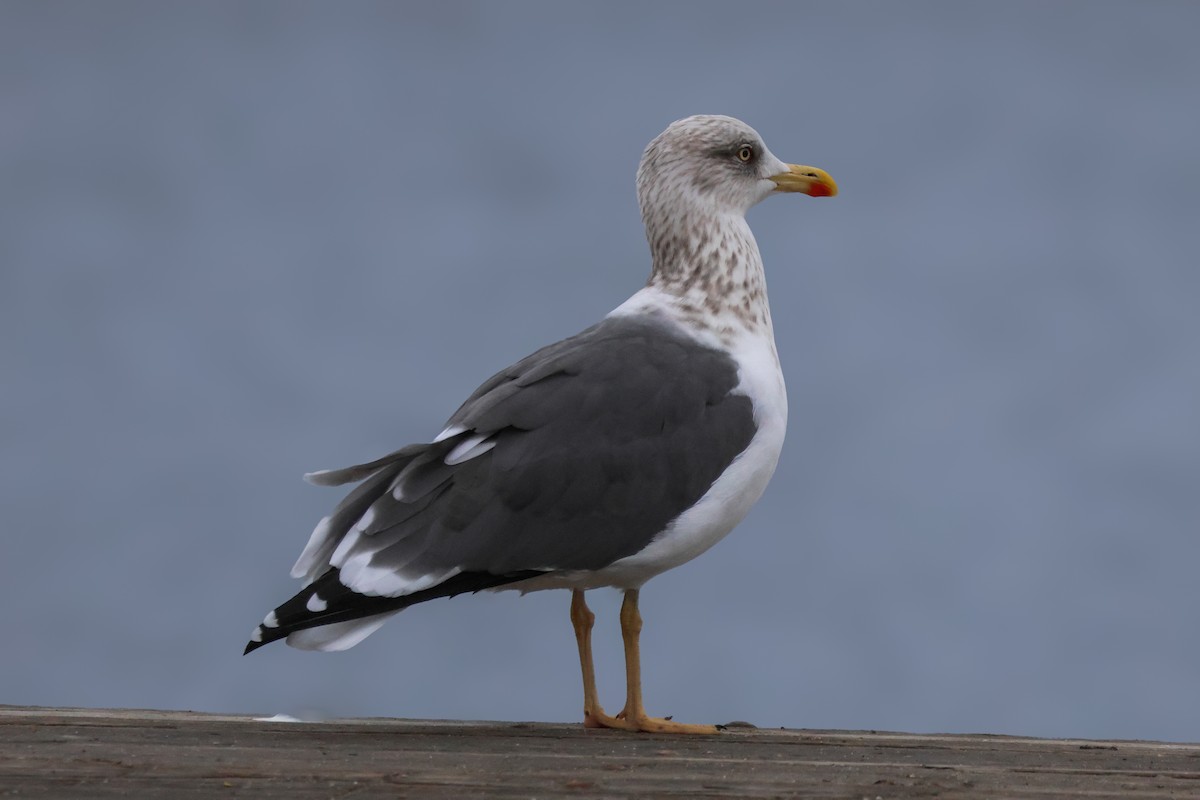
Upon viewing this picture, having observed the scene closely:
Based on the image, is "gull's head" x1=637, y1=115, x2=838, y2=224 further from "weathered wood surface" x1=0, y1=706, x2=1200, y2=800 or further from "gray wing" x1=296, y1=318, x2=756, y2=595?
"weathered wood surface" x1=0, y1=706, x2=1200, y2=800

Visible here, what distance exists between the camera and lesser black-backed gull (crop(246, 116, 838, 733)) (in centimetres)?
344

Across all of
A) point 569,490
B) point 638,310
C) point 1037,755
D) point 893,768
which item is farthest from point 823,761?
point 638,310

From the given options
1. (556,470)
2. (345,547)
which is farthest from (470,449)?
(345,547)

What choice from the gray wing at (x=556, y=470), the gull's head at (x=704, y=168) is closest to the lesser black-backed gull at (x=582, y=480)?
the gray wing at (x=556, y=470)

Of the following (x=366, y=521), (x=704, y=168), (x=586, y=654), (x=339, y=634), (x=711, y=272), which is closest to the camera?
(x=339, y=634)

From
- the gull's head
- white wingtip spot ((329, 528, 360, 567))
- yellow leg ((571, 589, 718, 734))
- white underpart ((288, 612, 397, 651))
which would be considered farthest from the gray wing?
the gull's head

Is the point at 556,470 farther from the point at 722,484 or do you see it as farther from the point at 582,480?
the point at 722,484

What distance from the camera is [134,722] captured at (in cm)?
361

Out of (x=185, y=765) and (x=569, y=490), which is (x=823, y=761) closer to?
(x=569, y=490)

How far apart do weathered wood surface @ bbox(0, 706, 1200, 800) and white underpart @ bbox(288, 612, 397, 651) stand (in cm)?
20

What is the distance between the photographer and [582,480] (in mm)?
3561

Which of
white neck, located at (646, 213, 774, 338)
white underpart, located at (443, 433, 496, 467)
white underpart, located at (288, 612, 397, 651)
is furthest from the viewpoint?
white neck, located at (646, 213, 774, 338)

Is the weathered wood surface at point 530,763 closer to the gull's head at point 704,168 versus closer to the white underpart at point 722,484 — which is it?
the white underpart at point 722,484

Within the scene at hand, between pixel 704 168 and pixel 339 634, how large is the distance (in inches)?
63.4
